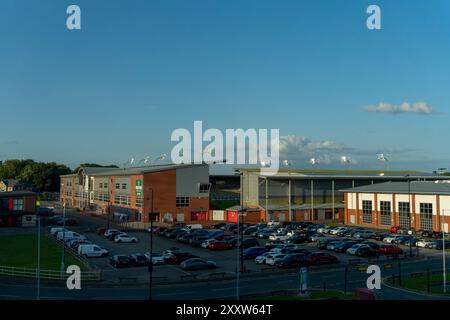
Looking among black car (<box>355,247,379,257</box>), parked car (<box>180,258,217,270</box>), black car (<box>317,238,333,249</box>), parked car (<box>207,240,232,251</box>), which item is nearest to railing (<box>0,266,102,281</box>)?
parked car (<box>180,258,217,270</box>)

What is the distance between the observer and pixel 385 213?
232ft

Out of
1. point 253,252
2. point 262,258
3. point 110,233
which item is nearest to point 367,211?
point 253,252

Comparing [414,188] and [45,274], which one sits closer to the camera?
[45,274]

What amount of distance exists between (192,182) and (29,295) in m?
49.7

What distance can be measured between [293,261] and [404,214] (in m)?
35.0

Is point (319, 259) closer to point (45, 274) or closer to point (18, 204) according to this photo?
point (45, 274)

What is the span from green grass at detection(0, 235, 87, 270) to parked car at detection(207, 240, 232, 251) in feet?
45.7

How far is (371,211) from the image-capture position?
7306cm

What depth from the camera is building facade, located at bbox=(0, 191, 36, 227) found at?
2734 inches

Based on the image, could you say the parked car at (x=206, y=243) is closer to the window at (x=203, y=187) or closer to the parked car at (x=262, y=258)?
the parked car at (x=262, y=258)

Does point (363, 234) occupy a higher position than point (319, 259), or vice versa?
point (363, 234)

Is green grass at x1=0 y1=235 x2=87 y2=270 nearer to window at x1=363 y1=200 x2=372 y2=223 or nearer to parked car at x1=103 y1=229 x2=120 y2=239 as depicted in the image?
parked car at x1=103 y1=229 x2=120 y2=239
